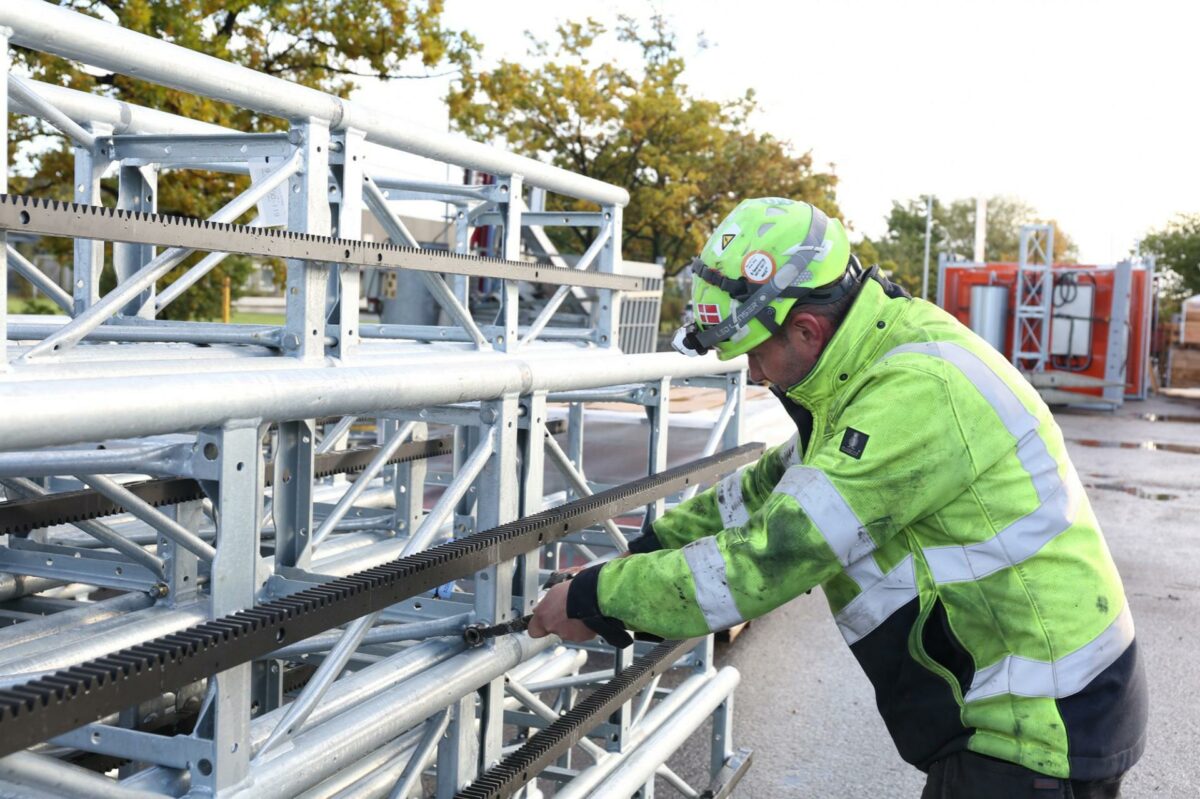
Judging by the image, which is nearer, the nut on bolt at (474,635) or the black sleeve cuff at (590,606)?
the black sleeve cuff at (590,606)

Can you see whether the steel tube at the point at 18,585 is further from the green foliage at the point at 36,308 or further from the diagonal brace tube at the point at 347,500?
the green foliage at the point at 36,308

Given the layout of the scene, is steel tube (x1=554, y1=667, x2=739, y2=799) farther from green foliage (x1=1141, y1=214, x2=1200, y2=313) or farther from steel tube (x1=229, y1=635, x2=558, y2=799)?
green foliage (x1=1141, y1=214, x2=1200, y2=313)

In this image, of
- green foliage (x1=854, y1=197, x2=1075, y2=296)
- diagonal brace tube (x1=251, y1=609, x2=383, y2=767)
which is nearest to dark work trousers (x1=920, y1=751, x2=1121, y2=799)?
diagonal brace tube (x1=251, y1=609, x2=383, y2=767)

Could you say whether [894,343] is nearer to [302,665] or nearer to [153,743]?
[153,743]

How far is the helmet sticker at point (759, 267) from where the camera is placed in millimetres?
2801

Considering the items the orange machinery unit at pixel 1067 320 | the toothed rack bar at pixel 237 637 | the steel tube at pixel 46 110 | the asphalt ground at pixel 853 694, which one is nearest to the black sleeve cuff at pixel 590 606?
the toothed rack bar at pixel 237 637

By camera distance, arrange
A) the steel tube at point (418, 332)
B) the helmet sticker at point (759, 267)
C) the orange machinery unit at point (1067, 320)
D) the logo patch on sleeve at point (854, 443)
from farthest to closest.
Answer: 1. the orange machinery unit at point (1067, 320)
2. the steel tube at point (418, 332)
3. the helmet sticker at point (759, 267)
4. the logo patch on sleeve at point (854, 443)

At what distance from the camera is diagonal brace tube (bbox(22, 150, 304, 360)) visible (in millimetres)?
2289

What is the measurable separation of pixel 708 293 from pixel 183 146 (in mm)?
1314

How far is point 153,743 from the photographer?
212cm

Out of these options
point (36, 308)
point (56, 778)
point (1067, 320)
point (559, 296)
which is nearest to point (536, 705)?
point (559, 296)

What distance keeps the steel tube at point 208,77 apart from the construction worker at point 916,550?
2.70ft

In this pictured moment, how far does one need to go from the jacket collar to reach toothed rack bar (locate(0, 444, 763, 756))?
0.80 metres

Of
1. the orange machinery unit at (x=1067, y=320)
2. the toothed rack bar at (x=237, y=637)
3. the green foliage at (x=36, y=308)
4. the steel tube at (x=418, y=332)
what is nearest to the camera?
the toothed rack bar at (x=237, y=637)
